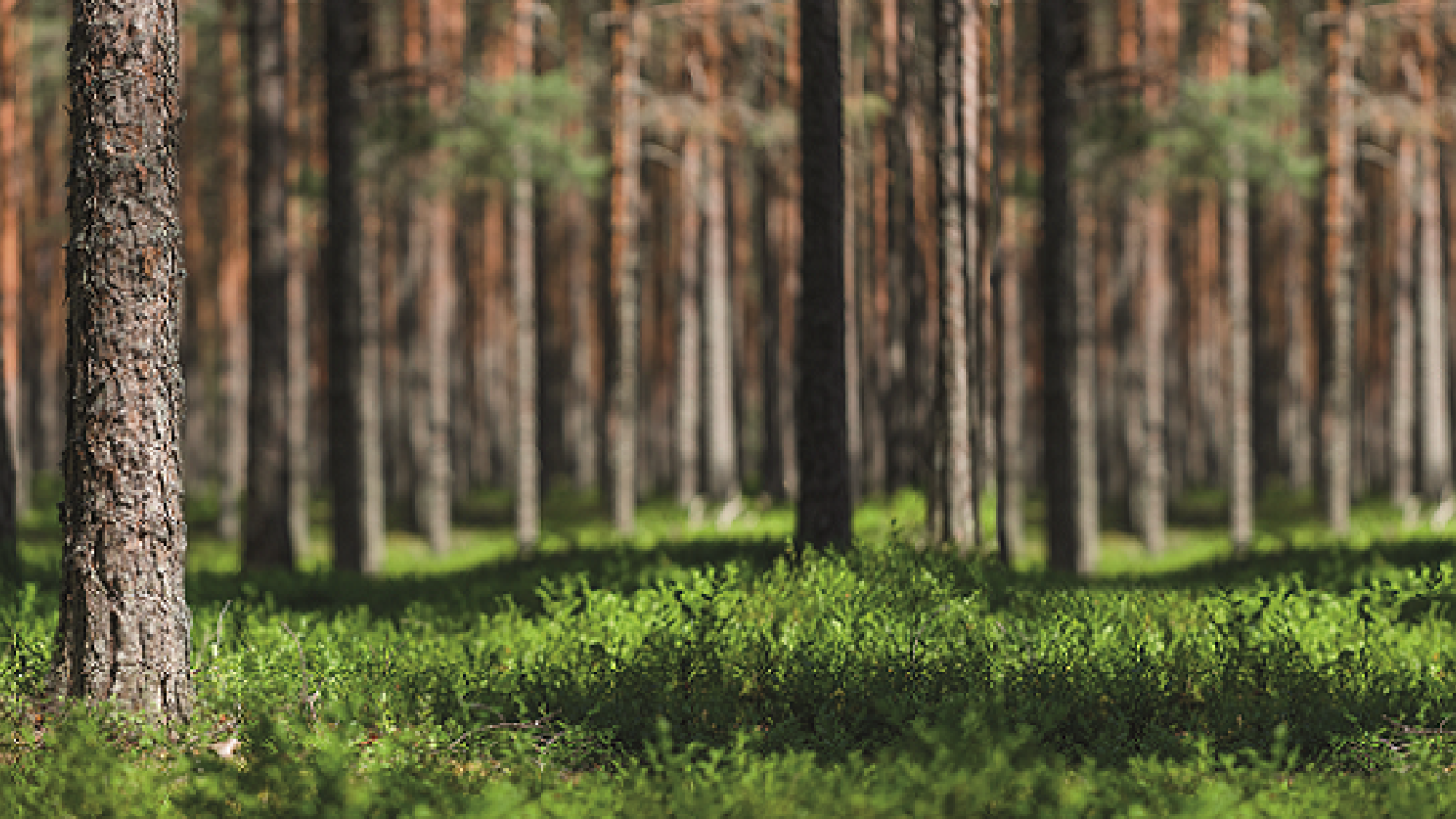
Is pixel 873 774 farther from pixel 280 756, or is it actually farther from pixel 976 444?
pixel 976 444

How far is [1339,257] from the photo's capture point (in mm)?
19312

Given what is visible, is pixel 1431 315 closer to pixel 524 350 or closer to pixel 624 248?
pixel 624 248

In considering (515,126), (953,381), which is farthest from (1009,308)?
(953,381)

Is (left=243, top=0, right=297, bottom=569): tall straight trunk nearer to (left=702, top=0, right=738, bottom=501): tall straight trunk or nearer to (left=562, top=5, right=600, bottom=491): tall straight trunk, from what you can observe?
(left=702, top=0, right=738, bottom=501): tall straight trunk

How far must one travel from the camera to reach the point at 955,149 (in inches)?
473

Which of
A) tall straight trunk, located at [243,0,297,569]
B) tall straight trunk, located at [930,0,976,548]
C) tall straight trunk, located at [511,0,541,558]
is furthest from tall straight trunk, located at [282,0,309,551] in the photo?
tall straight trunk, located at [930,0,976,548]

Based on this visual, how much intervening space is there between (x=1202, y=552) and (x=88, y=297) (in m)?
17.5

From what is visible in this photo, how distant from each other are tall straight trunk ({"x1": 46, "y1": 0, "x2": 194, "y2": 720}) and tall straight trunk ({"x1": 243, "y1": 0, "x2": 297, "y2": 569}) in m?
6.74

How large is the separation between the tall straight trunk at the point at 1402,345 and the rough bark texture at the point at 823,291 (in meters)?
16.1

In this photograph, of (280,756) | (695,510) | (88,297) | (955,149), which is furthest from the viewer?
A: (695,510)

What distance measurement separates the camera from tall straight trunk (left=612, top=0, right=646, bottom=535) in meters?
17.6

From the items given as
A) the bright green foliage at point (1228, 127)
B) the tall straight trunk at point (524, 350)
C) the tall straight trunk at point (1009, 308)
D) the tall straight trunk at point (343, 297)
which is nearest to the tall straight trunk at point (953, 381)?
the tall straight trunk at point (1009, 308)

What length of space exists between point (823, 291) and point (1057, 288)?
16.4 feet

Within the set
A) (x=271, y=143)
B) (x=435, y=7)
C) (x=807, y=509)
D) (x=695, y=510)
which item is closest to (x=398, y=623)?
(x=807, y=509)
